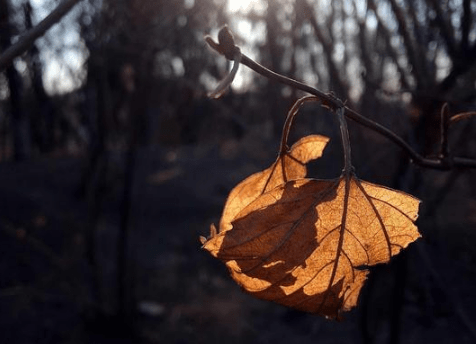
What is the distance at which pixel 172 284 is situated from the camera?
6059mm

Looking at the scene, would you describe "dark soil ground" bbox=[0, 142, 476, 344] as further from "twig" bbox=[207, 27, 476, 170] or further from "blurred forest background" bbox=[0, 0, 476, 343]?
"twig" bbox=[207, 27, 476, 170]

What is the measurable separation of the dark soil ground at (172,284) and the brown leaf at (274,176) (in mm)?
1404

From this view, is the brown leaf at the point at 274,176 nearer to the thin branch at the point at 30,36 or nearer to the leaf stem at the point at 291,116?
the leaf stem at the point at 291,116

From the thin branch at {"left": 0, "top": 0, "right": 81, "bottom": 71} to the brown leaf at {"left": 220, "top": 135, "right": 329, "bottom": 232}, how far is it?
289 mm

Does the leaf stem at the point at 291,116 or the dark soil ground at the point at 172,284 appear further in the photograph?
the dark soil ground at the point at 172,284

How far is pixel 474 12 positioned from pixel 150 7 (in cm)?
157

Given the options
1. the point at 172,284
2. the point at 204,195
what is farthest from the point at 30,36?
the point at 204,195

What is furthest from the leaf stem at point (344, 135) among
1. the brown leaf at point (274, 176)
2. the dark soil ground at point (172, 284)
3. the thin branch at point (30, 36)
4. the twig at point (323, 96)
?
the dark soil ground at point (172, 284)

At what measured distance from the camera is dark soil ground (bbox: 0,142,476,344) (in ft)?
10.8

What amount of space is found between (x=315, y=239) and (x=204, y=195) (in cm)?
928

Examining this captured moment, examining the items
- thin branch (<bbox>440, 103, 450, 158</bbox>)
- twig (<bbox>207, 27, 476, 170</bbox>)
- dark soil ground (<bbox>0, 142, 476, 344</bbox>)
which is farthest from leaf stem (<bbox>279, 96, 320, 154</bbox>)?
dark soil ground (<bbox>0, 142, 476, 344</bbox>)

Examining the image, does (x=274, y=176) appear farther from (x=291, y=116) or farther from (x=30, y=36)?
(x=30, y=36)

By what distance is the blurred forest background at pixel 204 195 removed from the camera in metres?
2.34

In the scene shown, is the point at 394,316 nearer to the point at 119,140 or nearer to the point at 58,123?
the point at 119,140
